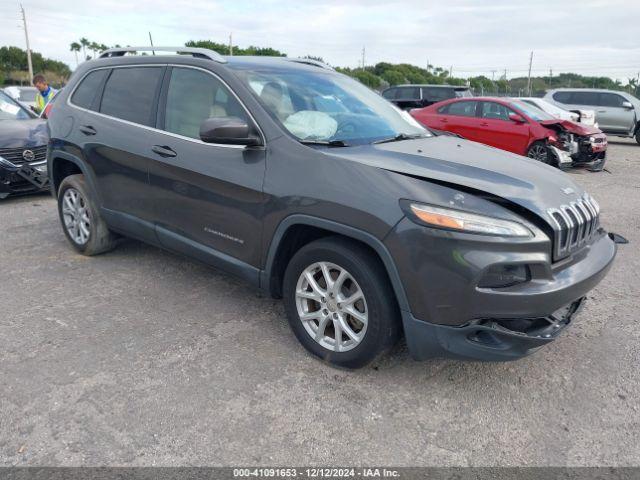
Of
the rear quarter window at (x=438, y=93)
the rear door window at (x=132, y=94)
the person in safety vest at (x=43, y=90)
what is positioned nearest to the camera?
the rear door window at (x=132, y=94)

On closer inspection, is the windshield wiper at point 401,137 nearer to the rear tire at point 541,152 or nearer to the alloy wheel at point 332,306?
the alloy wheel at point 332,306

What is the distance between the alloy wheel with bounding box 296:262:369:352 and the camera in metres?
2.89

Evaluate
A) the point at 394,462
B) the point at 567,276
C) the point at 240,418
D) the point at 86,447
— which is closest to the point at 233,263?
the point at 240,418

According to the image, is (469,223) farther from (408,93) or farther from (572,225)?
(408,93)

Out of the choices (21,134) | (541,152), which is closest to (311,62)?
(21,134)

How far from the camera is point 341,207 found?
2789mm

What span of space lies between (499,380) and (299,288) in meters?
1.26

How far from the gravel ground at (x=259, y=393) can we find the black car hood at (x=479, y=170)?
1037 millimetres

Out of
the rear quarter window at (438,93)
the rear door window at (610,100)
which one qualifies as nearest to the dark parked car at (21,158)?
the rear quarter window at (438,93)

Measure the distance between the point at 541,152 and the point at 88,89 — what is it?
28.7ft

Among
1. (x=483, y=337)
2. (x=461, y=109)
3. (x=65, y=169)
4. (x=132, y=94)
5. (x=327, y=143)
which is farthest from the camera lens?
(x=461, y=109)

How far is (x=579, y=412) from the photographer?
273 cm

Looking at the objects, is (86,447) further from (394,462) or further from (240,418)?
(394,462)

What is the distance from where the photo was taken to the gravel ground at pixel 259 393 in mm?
2434
